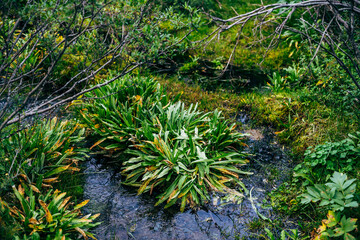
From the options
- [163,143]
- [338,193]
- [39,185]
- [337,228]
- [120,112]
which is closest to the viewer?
[337,228]

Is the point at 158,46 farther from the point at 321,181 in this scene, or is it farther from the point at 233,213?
the point at 321,181

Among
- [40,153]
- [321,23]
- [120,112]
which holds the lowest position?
[120,112]

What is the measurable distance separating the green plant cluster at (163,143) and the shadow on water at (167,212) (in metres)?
0.17

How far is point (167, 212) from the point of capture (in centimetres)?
367

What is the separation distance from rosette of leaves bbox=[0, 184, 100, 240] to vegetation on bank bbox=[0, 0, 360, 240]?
0.5 inches

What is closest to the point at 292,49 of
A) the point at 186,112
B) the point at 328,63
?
the point at 328,63

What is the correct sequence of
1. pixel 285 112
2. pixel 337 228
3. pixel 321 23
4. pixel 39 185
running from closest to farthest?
1. pixel 337 228
2. pixel 39 185
3. pixel 321 23
4. pixel 285 112

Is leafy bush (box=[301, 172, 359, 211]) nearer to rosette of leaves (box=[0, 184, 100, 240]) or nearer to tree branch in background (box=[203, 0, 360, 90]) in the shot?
tree branch in background (box=[203, 0, 360, 90])

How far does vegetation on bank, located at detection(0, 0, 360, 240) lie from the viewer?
2949 millimetres

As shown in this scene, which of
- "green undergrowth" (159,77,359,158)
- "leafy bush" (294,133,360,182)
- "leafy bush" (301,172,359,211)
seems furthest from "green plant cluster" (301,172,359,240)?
"green undergrowth" (159,77,359,158)

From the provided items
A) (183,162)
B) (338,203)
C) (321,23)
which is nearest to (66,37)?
(183,162)

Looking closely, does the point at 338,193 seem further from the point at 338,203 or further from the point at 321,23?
the point at 321,23

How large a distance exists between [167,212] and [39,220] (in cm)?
154

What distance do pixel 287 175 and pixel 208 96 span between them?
102 inches
